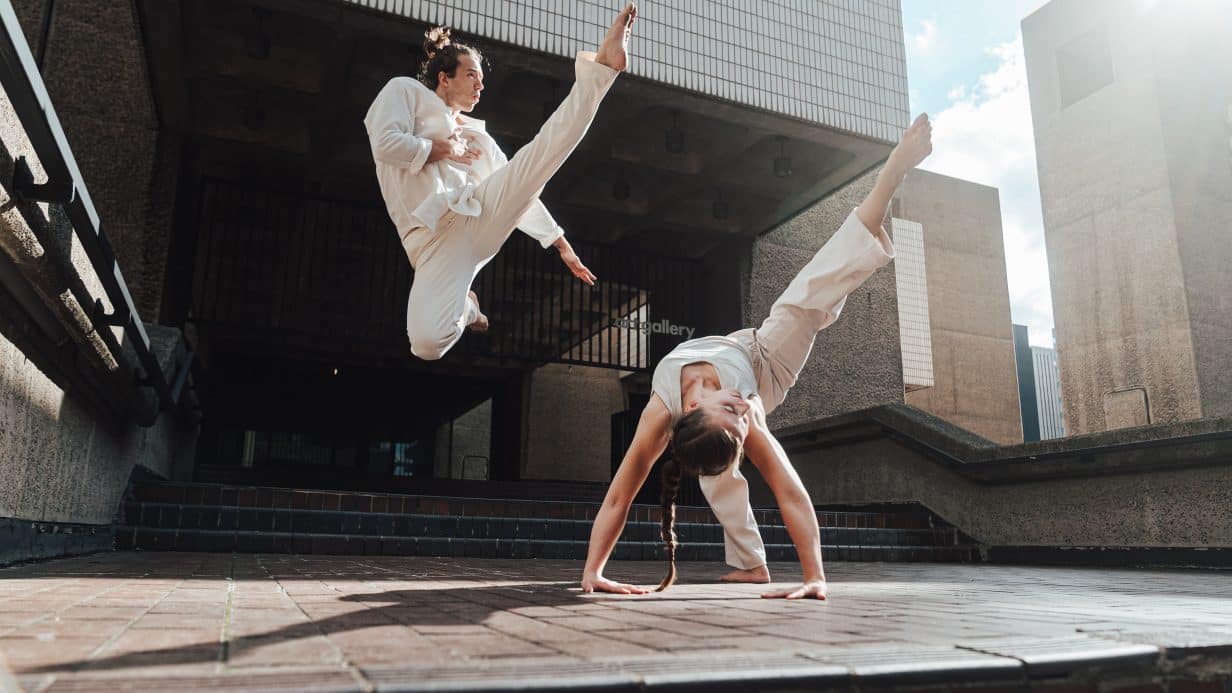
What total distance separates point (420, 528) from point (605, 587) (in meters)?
2.90

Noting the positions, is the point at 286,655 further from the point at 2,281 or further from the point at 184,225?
the point at 184,225

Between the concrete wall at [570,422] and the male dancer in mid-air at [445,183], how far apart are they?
8849 mm

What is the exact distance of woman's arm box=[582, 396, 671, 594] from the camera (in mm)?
2592

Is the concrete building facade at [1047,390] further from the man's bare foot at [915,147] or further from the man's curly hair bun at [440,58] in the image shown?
the man's curly hair bun at [440,58]

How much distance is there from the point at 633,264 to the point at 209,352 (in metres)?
6.45

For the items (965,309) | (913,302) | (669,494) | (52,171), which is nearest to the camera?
(52,171)

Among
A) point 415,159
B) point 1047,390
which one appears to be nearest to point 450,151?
point 415,159

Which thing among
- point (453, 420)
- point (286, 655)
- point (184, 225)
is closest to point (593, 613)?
point (286, 655)

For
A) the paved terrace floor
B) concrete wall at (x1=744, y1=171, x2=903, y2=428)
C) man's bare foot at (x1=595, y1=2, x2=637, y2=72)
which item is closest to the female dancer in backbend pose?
the paved terrace floor

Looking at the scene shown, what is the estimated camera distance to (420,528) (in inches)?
202

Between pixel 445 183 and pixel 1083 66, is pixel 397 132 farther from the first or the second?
pixel 1083 66

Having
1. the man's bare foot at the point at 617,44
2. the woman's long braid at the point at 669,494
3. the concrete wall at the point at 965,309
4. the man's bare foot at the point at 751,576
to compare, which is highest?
the concrete wall at the point at 965,309

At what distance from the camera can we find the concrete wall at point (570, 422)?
478 inches

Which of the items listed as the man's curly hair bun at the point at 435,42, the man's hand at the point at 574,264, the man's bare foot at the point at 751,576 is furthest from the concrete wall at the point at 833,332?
the man's curly hair bun at the point at 435,42
